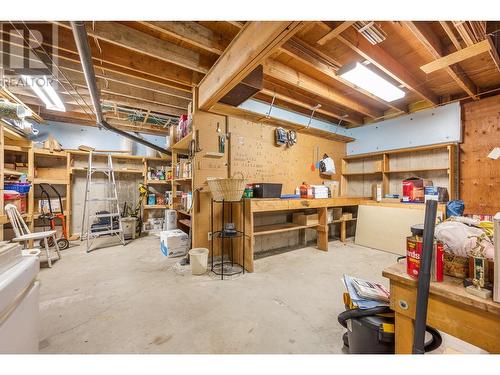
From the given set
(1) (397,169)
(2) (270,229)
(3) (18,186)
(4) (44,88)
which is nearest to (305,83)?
(2) (270,229)

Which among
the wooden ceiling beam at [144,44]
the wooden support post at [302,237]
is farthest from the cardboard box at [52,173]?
the wooden support post at [302,237]

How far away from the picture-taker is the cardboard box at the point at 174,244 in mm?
3155

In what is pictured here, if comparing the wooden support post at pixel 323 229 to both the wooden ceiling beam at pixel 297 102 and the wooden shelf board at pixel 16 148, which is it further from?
the wooden shelf board at pixel 16 148

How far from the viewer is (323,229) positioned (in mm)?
3527

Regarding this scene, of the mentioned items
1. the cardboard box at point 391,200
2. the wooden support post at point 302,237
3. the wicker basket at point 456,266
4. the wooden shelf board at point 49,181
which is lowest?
Answer: the wooden support post at point 302,237

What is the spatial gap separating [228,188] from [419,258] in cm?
180

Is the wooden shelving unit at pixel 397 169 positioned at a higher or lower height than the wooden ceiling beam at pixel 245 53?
lower

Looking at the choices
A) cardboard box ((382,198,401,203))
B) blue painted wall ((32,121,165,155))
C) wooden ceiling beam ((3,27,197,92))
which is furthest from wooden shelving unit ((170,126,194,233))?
cardboard box ((382,198,401,203))

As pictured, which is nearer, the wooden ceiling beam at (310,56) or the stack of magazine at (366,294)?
the stack of magazine at (366,294)

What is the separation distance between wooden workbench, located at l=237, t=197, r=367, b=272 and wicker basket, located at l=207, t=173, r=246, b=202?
310 millimetres

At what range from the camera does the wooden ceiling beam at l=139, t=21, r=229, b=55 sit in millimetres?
1982

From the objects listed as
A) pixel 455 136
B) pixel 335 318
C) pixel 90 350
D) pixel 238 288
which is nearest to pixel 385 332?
pixel 335 318

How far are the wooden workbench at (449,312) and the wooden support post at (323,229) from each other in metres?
2.60

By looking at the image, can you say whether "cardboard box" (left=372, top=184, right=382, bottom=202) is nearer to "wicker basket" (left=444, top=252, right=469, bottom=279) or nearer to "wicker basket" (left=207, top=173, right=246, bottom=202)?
"wicker basket" (left=207, top=173, right=246, bottom=202)
